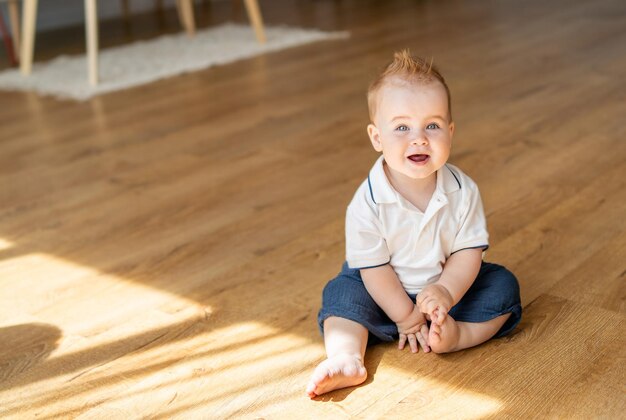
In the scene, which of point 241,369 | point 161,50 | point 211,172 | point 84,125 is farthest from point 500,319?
point 161,50

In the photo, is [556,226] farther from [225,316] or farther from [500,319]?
[225,316]

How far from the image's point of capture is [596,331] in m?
1.24

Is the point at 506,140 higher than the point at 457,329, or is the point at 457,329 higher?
the point at 457,329

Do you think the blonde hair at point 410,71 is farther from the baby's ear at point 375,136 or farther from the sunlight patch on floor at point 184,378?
the sunlight patch on floor at point 184,378

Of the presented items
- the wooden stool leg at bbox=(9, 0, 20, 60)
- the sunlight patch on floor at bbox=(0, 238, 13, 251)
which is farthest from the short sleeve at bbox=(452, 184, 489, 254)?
the wooden stool leg at bbox=(9, 0, 20, 60)

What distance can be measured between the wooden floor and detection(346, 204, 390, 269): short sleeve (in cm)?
13

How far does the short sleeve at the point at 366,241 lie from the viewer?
4.02 ft

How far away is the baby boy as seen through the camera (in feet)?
3.86

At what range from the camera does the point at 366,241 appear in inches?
48.5

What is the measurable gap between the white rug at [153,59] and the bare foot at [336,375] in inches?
83.3

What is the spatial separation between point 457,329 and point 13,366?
0.64m

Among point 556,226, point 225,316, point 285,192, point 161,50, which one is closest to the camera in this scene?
point 225,316

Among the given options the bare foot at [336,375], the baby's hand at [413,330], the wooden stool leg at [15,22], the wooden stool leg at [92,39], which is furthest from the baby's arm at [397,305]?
the wooden stool leg at [15,22]

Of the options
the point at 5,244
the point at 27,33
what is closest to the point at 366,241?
the point at 5,244
